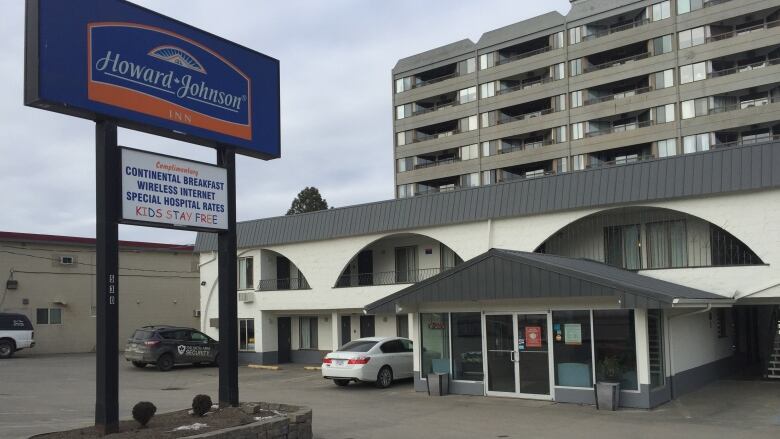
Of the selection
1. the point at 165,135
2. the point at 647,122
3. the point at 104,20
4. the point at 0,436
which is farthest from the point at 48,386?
the point at 647,122

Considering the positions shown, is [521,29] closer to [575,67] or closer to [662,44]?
[575,67]

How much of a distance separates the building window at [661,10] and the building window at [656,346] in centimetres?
4488

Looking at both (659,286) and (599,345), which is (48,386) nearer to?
(599,345)

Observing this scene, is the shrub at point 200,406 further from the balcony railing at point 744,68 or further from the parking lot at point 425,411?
the balcony railing at point 744,68

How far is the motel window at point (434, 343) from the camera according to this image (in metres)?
19.0

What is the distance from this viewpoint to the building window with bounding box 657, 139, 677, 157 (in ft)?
179

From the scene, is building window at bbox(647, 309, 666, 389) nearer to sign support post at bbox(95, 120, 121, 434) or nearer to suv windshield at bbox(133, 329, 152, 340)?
sign support post at bbox(95, 120, 121, 434)

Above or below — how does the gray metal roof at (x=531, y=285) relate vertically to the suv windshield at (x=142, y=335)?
above

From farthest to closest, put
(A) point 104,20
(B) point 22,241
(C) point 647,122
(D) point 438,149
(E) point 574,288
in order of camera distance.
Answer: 1. (D) point 438,149
2. (C) point 647,122
3. (B) point 22,241
4. (E) point 574,288
5. (A) point 104,20

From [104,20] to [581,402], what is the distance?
12303mm

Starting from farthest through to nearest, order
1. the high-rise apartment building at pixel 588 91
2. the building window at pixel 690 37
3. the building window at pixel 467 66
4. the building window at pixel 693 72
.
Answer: the building window at pixel 467 66 → the building window at pixel 690 37 → the building window at pixel 693 72 → the high-rise apartment building at pixel 588 91

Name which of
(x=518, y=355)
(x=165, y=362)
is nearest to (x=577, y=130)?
(x=165, y=362)

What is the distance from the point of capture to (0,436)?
12.5 meters

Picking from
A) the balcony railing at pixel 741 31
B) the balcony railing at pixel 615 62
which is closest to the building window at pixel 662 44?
the balcony railing at pixel 615 62
